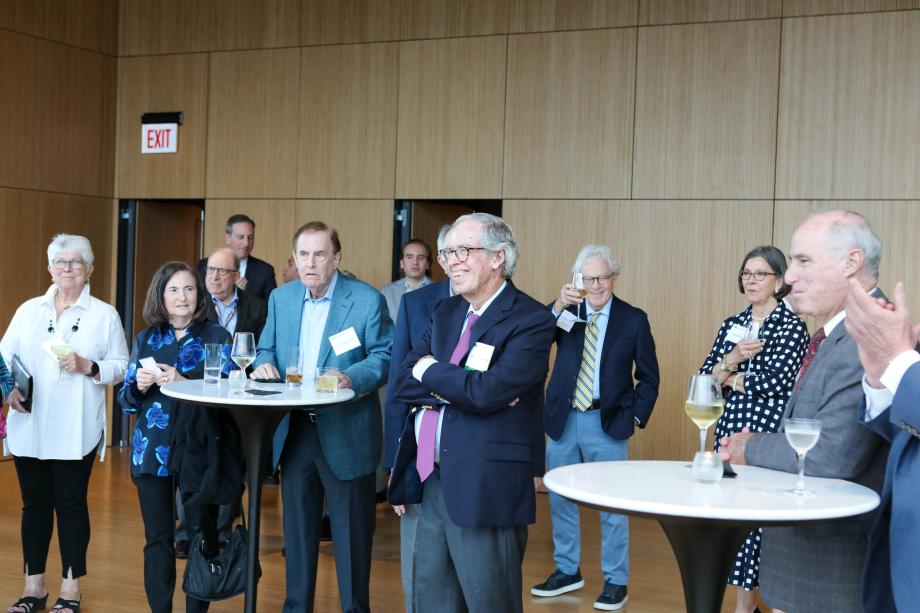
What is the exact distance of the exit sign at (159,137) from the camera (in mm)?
9117

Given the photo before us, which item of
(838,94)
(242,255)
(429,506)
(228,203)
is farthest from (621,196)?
(429,506)

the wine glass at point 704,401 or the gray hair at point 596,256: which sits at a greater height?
the gray hair at point 596,256

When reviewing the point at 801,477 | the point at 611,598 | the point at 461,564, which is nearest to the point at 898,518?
the point at 801,477

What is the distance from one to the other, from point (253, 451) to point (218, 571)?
1.86 feet

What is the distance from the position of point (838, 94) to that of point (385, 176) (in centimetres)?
342

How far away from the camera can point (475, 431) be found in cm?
312

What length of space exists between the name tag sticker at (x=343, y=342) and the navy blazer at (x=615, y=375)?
125 cm

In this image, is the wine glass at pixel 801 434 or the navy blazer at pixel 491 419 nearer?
the wine glass at pixel 801 434

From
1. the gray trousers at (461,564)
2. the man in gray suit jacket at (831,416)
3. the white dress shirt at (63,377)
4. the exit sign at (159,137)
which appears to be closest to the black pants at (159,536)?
the white dress shirt at (63,377)

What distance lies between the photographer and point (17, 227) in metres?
8.49

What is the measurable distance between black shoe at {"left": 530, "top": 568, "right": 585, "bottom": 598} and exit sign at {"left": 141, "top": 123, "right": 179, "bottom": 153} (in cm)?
→ 567

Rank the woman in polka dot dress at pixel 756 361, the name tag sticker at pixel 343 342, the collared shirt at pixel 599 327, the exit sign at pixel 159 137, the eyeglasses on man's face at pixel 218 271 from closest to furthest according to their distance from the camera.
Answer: the name tag sticker at pixel 343 342, the woman in polka dot dress at pixel 756 361, the collared shirt at pixel 599 327, the eyeglasses on man's face at pixel 218 271, the exit sign at pixel 159 137

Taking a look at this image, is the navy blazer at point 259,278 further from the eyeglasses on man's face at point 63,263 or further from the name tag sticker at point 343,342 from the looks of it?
the name tag sticker at point 343,342

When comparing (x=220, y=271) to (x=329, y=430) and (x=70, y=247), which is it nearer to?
(x=70, y=247)
